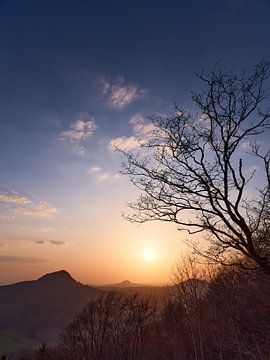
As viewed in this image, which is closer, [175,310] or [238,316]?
[238,316]

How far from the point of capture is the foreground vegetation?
84.4 ft

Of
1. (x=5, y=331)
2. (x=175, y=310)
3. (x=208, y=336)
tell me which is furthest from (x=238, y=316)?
(x=5, y=331)

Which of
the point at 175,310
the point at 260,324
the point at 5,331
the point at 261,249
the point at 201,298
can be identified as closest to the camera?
the point at 261,249

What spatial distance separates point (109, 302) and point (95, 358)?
8798 mm

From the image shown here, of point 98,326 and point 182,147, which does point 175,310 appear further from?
point 182,147

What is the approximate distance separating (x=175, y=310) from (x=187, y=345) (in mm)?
4082

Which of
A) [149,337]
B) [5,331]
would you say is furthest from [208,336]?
[5,331]

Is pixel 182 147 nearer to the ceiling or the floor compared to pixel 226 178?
nearer to the ceiling

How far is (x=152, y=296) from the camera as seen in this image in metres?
46.4

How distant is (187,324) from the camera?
36.6 metres

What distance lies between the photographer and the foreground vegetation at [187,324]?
25.7 m

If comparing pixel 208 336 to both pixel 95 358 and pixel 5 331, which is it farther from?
pixel 5 331

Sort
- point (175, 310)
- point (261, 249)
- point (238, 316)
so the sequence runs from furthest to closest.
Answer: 1. point (175, 310)
2. point (238, 316)
3. point (261, 249)

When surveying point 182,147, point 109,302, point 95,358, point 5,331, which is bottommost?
point 95,358
